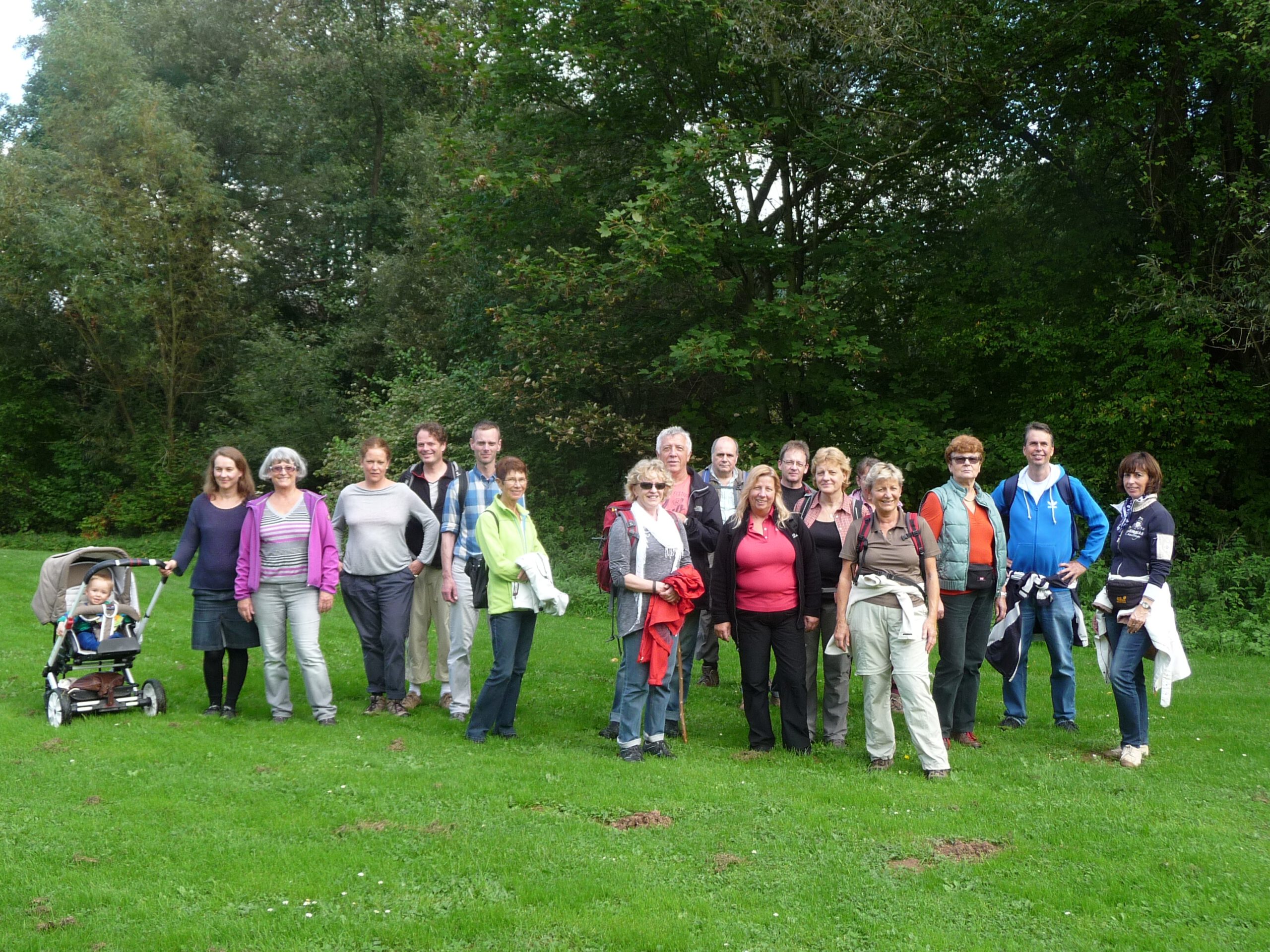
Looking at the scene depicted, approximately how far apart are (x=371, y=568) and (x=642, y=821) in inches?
122

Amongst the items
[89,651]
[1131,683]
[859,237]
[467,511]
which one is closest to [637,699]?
[467,511]

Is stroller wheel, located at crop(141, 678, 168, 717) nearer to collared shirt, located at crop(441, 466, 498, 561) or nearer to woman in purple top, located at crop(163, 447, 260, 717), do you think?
woman in purple top, located at crop(163, 447, 260, 717)

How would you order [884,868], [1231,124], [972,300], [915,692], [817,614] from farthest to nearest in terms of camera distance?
[972,300], [1231,124], [817,614], [915,692], [884,868]

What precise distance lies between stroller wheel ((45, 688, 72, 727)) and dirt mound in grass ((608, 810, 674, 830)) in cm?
420

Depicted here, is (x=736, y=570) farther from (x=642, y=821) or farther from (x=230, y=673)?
(x=230, y=673)

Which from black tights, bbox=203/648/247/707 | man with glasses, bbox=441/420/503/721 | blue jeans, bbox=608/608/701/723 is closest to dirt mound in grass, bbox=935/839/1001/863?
blue jeans, bbox=608/608/701/723

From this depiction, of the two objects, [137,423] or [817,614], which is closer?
[817,614]

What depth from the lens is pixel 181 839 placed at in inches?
196

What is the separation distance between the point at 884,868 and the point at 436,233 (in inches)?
601

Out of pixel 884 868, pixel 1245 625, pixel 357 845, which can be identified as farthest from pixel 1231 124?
pixel 357 845

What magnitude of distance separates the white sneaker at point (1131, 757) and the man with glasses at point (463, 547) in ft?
14.6

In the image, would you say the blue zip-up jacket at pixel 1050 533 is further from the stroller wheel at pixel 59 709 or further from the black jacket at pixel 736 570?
the stroller wheel at pixel 59 709

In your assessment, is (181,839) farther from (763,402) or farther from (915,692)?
(763,402)

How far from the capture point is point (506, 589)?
678 centimetres
